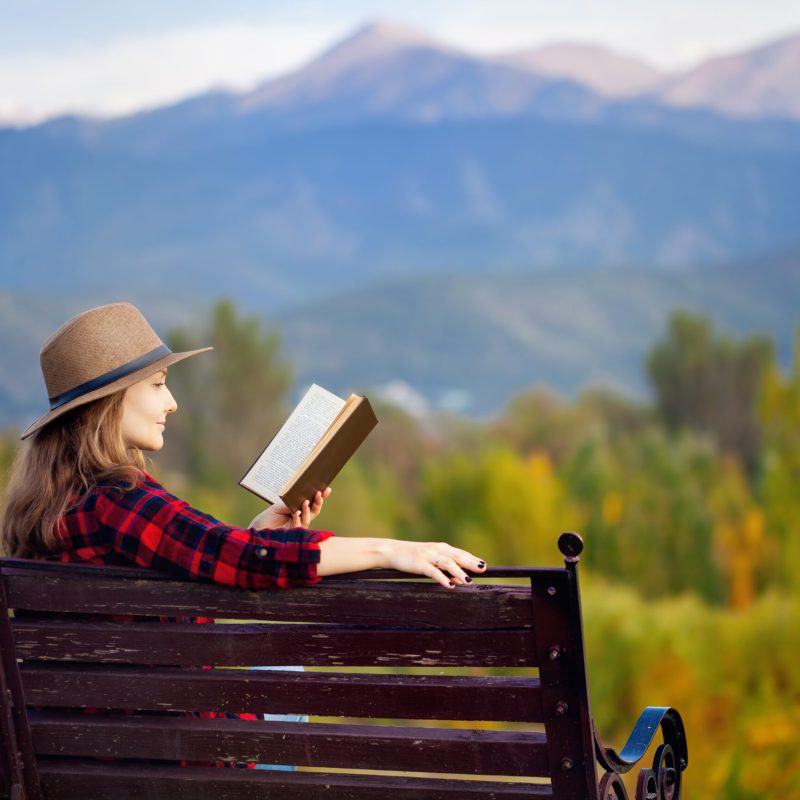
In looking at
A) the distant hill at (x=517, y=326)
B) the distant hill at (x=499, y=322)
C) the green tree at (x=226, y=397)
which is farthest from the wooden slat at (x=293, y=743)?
the distant hill at (x=517, y=326)

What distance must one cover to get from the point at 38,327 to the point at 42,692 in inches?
3277

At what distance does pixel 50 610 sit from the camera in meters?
1.94

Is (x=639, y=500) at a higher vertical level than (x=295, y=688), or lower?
lower

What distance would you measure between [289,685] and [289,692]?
12 mm

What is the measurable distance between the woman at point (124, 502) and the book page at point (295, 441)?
133 mm

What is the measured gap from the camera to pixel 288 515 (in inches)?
97.7

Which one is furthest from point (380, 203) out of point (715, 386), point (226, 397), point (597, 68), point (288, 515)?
point (288, 515)

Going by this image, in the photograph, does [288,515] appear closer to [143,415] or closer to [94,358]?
[143,415]

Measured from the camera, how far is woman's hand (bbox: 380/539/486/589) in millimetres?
1775

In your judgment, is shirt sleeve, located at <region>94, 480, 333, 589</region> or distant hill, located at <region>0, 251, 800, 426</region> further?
distant hill, located at <region>0, 251, 800, 426</region>

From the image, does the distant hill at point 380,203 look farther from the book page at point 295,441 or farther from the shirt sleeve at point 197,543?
the shirt sleeve at point 197,543

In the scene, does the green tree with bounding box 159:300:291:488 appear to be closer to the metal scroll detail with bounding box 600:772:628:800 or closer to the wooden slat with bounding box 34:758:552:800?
Answer: the wooden slat with bounding box 34:758:552:800

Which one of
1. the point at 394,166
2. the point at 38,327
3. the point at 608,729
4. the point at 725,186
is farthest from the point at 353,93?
the point at 608,729

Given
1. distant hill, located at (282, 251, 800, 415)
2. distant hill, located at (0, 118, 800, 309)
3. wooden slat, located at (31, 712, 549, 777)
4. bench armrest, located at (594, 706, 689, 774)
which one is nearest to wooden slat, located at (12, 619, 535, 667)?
wooden slat, located at (31, 712, 549, 777)
